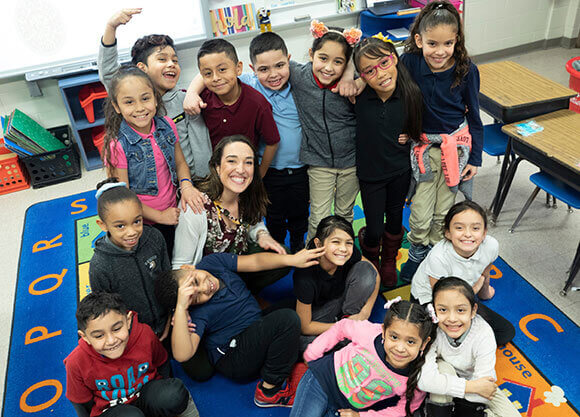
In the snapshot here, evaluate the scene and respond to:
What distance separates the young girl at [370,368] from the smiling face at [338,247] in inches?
10.6

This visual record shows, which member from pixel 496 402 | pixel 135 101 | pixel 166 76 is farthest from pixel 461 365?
pixel 166 76

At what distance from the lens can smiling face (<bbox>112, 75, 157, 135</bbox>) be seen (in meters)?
2.04

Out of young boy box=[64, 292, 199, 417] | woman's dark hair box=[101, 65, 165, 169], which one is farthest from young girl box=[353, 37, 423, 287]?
young boy box=[64, 292, 199, 417]

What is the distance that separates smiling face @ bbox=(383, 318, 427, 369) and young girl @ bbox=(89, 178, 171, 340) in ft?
3.22

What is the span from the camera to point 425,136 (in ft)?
7.68

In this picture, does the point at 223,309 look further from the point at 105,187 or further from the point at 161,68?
the point at 161,68

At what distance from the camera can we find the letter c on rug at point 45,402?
2.15 metres

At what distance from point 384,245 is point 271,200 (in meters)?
0.66

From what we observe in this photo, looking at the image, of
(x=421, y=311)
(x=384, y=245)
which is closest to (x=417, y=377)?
(x=421, y=311)

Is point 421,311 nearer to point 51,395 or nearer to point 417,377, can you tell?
point 417,377

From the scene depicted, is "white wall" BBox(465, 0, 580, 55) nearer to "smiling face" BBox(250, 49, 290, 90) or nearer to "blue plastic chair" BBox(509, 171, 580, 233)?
"blue plastic chair" BBox(509, 171, 580, 233)

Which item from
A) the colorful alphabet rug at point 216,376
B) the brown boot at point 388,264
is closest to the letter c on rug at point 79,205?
the colorful alphabet rug at point 216,376

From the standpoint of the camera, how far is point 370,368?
1841 mm

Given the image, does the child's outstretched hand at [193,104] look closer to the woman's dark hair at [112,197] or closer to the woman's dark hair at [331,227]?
the woman's dark hair at [112,197]
